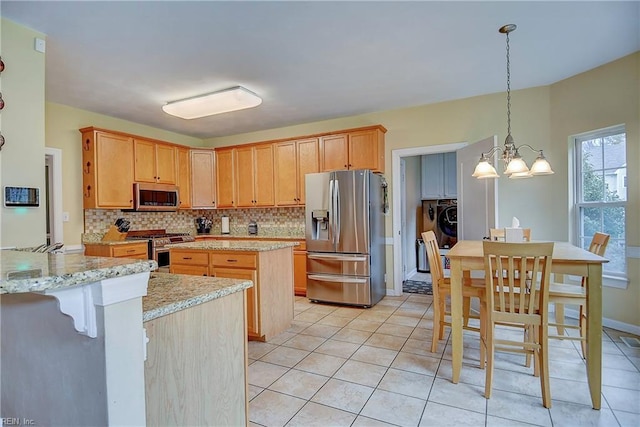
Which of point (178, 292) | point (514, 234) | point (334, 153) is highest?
point (334, 153)

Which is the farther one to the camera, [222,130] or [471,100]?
[222,130]

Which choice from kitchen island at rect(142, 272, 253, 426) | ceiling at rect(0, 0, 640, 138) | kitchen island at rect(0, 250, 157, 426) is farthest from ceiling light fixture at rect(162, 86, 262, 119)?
kitchen island at rect(0, 250, 157, 426)

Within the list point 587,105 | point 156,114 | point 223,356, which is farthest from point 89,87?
point 587,105

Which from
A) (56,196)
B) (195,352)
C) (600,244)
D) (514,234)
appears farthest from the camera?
(56,196)

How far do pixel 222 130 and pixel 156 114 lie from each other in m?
1.15

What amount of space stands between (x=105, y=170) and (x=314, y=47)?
3132mm

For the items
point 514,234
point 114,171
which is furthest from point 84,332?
point 114,171

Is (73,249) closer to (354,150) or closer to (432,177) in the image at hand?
(354,150)

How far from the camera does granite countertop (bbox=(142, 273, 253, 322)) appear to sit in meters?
1.13

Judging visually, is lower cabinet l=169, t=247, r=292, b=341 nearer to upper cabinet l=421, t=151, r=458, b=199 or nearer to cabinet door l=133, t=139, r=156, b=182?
cabinet door l=133, t=139, r=156, b=182

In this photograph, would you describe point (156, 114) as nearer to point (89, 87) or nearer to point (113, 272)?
point (89, 87)

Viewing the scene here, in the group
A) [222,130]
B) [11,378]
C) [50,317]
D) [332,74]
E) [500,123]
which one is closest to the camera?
[50,317]

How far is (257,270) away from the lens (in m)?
2.91

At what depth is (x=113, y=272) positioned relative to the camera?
841mm
